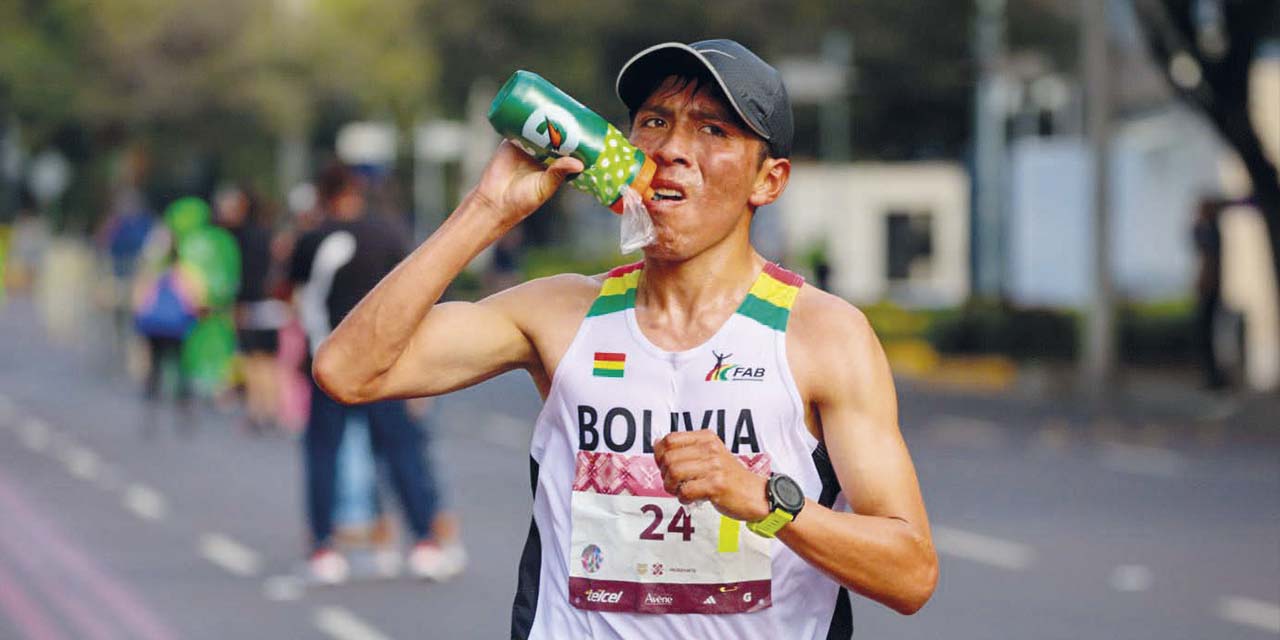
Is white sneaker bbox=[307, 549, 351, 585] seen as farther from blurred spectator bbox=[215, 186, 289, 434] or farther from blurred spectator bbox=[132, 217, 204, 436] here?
blurred spectator bbox=[132, 217, 204, 436]

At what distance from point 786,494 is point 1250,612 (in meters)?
7.49

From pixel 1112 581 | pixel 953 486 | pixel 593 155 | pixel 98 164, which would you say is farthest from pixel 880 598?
pixel 98 164

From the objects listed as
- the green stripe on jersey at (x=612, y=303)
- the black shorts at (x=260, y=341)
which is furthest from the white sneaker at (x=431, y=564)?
the black shorts at (x=260, y=341)

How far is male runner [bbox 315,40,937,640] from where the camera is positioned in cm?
398

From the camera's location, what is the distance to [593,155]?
394 centimetres

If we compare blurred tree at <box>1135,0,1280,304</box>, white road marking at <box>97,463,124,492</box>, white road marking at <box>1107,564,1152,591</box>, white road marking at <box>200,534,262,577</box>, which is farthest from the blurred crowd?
blurred tree at <box>1135,0,1280,304</box>

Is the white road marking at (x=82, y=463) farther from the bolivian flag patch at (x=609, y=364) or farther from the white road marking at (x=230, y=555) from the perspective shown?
the bolivian flag patch at (x=609, y=364)

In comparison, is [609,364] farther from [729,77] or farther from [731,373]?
[729,77]

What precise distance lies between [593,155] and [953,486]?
12.4 metres

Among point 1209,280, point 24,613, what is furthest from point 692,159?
point 1209,280

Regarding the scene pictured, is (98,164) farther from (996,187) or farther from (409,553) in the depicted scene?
(409,553)

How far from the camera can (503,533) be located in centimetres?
1348

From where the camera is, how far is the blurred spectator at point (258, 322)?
20375 mm

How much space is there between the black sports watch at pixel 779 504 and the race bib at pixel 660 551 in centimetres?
36
